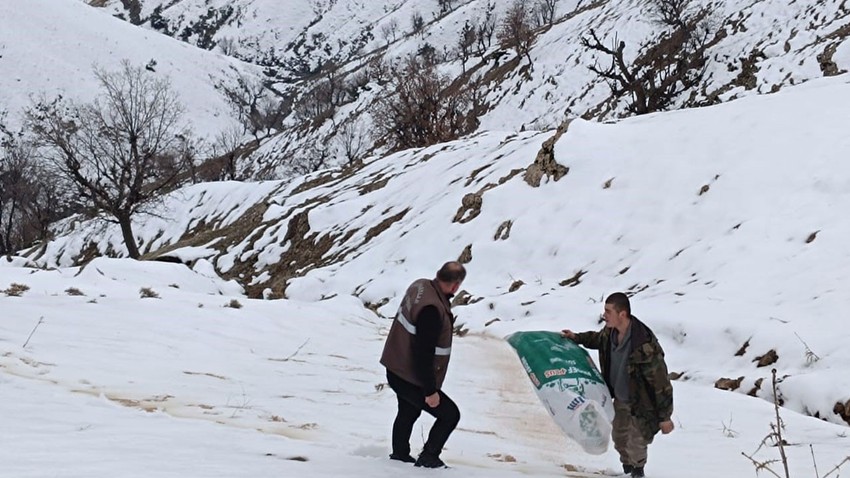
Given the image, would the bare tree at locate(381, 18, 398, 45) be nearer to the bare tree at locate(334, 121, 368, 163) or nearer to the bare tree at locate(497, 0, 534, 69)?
the bare tree at locate(497, 0, 534, 69)

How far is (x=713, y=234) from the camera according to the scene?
1091cm

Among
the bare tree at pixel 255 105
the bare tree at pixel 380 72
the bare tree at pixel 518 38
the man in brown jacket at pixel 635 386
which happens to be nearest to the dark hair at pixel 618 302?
the man in brown jacket at pixel 635 386

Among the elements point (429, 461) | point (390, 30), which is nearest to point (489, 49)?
point (390, 30)

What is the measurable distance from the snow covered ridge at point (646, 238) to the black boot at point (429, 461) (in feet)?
13.7

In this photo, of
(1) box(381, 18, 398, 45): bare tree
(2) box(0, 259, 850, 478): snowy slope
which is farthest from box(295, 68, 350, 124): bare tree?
(2) box(0, 259, 850, 478): snowy slope

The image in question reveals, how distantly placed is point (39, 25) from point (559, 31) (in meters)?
68.7

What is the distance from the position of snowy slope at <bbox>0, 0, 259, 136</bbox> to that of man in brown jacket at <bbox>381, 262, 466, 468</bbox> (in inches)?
3086

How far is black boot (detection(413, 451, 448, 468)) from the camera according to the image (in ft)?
14.7

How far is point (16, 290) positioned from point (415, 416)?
864cm

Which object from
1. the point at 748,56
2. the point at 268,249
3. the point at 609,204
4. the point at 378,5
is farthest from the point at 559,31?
the point at 378,5

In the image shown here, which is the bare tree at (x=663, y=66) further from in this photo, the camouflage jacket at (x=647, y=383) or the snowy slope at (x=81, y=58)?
the snowy slope at (x=81, y=58)

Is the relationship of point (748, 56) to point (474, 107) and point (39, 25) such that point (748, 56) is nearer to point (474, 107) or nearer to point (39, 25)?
point (474, 107)

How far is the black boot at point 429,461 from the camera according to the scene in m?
4.49

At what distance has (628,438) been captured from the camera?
4.65 meters
